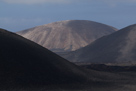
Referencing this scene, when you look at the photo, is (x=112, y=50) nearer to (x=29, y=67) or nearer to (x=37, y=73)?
(x=29, y=67)

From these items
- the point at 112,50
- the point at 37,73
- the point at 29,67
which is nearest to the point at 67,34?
the point at 112,50

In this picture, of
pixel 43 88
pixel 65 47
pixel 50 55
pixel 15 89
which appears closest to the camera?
pixel 15 89

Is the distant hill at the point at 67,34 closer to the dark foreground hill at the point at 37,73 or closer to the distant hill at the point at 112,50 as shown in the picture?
the distant hill at the point at 112,50

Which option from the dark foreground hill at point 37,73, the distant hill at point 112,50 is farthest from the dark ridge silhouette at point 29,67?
the distant hill at point 112,50

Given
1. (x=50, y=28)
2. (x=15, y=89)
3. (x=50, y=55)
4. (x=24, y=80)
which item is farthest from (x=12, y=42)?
(x=50, y=28)

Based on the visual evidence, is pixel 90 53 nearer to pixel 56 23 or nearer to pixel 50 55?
pixel 50 55

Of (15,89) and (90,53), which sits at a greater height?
(90,53)
